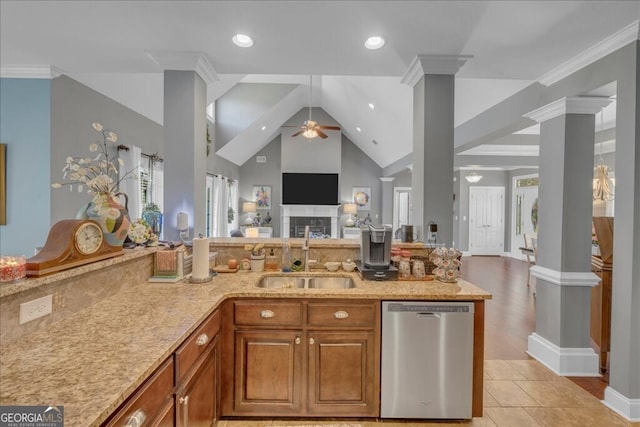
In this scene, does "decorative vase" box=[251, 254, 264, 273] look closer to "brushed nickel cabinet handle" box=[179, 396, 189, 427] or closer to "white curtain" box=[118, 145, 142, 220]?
"brushed nickel cabinet handle" box=[179, 396, 189, 427]

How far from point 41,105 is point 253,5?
263 centimetres

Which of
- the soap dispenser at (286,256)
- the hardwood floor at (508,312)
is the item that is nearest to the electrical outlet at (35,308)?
the soap dispenser at (286,256)

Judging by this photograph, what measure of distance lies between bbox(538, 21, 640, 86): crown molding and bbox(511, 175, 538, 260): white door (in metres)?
7.13

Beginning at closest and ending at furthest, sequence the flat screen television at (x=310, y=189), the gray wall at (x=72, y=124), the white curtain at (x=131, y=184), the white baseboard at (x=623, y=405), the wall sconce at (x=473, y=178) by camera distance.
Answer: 1. the white baseboard at (x=623, y=405)
2. the gray wall at (x=72, y=124)
3. the white curtain at (x=131, y=184)
4. the wall sconce at (x=473, y=178)
5. the flat screen television at (x=310, y=189)

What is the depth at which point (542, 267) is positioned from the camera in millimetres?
3049

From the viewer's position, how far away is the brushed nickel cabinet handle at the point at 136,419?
99 cm

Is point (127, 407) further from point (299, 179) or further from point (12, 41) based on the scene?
point (299, 179)

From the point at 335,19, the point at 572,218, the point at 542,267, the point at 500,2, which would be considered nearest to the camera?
the point at 500,2

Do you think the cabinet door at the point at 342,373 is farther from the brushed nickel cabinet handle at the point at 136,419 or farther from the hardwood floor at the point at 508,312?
the hardwood floor at the point at 508,312

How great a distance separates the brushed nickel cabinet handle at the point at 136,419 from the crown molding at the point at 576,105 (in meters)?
3.66

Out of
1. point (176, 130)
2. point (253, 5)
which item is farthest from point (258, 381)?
point (253, 5)

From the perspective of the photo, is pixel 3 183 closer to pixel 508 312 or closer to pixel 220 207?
pixel 220 207

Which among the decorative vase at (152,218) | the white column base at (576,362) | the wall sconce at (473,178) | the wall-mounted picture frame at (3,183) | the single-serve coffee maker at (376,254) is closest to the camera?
the single-serve coffee maker at (376,254)

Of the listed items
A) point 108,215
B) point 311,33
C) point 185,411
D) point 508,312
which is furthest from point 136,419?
point 508,312
